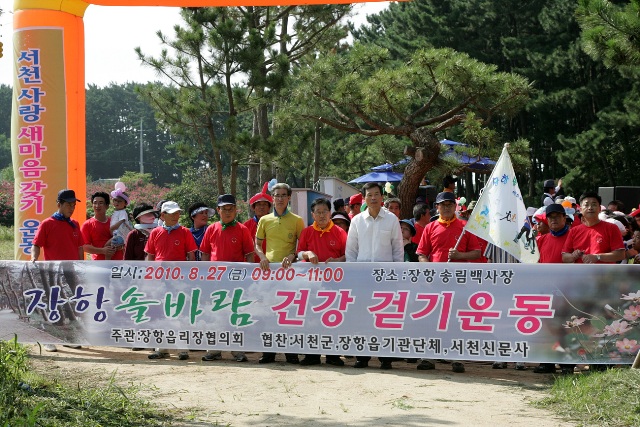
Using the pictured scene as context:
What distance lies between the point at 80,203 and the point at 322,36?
43.2ft

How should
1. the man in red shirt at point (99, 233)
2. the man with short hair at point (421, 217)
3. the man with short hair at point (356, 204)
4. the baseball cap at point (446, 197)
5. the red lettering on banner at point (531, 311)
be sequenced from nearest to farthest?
the red lettering on banner at point (531, 311), the baseball cap at point (446, 197), the man in red shirt at point (99, 233), the man with short hair at point (421, 217), the man with short hair at point (356, 204)

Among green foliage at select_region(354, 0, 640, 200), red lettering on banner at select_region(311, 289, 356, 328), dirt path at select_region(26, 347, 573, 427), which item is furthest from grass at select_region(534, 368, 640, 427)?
green foliage at select_region(354, 0, 640, 200)

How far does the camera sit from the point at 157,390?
7379 mm

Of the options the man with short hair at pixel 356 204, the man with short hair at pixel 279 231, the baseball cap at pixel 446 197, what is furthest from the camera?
the man with short hair at pixel 356 204

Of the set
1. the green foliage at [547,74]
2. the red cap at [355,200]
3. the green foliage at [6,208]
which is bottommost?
the red cap at [355,200]

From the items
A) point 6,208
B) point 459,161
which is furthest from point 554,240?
point 6,208

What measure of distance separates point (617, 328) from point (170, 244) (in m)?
4.38

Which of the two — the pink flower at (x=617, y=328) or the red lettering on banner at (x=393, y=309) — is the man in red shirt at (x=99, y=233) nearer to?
the red lettering on banner at (x=393, y=309)

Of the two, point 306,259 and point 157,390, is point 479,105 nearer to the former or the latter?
point 306,259

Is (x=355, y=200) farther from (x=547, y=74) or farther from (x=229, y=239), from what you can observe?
(x=547, y=74)

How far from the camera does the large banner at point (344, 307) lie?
805 centimetres

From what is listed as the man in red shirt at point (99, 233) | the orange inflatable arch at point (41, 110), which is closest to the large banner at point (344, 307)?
the man in red shirt at point (99, 233)

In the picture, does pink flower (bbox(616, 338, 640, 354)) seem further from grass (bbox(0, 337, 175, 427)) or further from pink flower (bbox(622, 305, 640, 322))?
grass (bbox(0, 337, 175, 427))

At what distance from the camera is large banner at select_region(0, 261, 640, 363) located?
805cm
